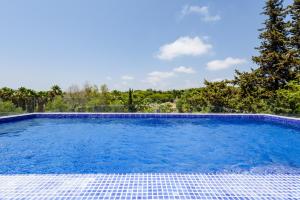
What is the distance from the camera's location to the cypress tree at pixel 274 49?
17.3 m

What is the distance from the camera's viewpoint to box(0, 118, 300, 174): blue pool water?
5.72 metres

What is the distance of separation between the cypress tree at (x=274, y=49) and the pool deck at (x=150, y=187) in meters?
15.4

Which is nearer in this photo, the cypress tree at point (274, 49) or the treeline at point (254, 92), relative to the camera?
the treeline at point (254, 92)

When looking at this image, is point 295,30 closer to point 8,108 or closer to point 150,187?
point 150,187

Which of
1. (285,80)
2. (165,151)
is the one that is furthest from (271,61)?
(165,151)

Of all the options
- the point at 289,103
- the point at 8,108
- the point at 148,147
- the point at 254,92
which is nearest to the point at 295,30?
the point at 254,92

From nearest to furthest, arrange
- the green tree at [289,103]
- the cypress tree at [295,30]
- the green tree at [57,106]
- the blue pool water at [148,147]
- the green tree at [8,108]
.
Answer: the blue pool water at [148,147] < the green tree at [8,108] < the green tree at [289,103] < the green tree at [57,106] < the cypress tree at [295,30]

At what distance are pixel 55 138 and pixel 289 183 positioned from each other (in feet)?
25.6

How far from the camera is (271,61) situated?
17609mm

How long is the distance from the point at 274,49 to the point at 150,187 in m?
17.9

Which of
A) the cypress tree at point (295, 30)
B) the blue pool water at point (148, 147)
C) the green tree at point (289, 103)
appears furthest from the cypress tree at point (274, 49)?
the blue pool water at point (148, 147)

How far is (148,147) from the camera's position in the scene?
790 centimetres

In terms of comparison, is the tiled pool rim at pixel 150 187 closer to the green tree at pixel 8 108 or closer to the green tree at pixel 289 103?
the green tree at pixel 8 108

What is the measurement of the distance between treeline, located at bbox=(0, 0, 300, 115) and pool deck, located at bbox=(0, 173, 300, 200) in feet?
36.1
